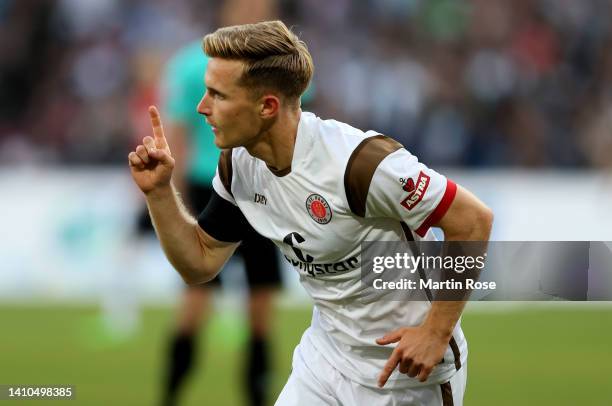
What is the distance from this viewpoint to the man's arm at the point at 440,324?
397 centimetres

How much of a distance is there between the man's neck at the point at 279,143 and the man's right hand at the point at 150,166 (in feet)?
0.99

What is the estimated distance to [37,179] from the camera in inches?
488

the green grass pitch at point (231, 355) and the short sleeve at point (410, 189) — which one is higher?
the short sleeve at point (410, 189)

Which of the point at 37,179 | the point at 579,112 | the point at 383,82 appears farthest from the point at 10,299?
the point at 579,112

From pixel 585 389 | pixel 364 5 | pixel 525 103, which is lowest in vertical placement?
pixel 585 389

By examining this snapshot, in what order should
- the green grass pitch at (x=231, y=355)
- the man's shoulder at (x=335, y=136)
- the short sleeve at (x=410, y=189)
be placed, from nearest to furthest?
1. the short sleeve at (x=410, y=189)
2. the man's shoulder at (x=335, y=136)
3. the green grass pitch at (x=231, y=355)

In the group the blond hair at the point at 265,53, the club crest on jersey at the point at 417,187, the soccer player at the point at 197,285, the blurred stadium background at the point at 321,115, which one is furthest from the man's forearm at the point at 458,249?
the blurred stadium background at the point at 321,115

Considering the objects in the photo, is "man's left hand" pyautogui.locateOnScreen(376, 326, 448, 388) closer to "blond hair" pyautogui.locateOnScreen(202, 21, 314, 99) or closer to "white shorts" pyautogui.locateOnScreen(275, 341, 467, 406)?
"white shorts" pyautogui.locateOnScreen(275, 341, 467, 406)

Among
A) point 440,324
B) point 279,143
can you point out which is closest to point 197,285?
point 279,143

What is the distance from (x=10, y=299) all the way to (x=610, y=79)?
8.57m

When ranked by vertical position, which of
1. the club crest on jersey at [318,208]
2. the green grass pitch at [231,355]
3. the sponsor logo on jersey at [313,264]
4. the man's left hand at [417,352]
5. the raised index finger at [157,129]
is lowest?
the green grass pitch at [231,355]

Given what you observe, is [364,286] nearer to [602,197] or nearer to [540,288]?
[540,288]

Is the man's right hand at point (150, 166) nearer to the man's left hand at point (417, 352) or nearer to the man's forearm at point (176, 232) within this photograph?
the man's forearm at point (176, 232)

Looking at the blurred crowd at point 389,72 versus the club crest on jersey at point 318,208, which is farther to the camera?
the blurred crowd at point 389,72
